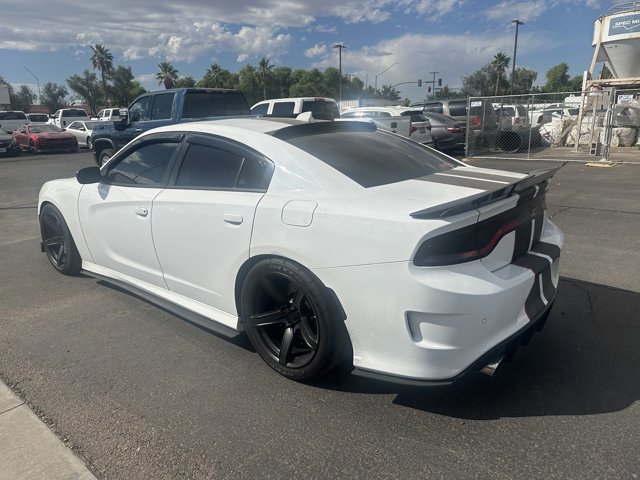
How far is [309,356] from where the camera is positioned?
2.77 meters

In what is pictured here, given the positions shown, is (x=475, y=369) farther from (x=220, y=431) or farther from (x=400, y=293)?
(x=220, y=431)

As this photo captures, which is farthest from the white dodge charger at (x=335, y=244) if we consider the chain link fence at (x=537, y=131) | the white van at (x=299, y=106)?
the chain link fence at (x=537, y=131)

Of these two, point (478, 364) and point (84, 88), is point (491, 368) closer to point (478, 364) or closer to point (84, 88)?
point (478, 364)

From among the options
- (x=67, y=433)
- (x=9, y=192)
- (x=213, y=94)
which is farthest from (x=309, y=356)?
(x=9, y=192)

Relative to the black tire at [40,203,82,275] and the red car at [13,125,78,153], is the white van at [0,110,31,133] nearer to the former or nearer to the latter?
the red car at [13,125,78,153]

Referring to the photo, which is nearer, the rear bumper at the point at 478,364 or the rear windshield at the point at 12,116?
the rear bumper at the point at 478,364

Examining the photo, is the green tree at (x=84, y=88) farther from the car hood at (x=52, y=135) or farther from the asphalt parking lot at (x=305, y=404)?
the asphalt parking lot at (x=305, y=404)

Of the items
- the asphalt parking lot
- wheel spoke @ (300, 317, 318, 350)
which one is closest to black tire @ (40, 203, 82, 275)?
the asphalt parking lot

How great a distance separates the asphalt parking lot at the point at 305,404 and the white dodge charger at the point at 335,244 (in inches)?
10.5

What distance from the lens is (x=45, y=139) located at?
811 inches

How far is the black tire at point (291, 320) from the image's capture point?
Result: 256 centimetres

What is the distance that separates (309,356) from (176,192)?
5.07ft

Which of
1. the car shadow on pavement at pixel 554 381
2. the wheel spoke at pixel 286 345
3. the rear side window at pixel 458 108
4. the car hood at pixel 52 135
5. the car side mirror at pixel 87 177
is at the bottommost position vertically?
the car shadow on pavement at pixel 554 381

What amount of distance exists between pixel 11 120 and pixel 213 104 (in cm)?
2359
